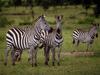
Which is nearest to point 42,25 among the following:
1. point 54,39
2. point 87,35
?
point 54,39

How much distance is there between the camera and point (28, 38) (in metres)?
17.2

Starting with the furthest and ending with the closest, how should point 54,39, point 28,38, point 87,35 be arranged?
point 87,35, point 54,39, point 28,38

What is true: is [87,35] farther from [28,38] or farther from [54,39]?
[28,38]

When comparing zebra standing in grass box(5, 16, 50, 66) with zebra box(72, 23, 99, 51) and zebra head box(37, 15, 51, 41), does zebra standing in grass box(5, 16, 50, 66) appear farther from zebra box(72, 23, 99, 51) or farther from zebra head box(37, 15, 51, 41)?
zebra box(72, 23, 99, 51)

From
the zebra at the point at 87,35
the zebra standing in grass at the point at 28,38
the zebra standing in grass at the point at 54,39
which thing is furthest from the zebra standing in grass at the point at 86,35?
the zebra standing in grass at the point at 28,38

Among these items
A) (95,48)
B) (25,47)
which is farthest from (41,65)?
(95,48)

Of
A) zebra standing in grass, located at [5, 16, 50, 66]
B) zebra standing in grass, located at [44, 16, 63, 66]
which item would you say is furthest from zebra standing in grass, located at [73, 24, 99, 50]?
zebra standing in grass, located at [5, 16, 50, 66]

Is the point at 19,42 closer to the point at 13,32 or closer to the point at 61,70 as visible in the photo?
the point at 13,32

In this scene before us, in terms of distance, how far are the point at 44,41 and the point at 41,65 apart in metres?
1.45

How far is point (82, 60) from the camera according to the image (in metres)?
19.0

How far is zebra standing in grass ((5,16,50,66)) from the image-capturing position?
17000 mm

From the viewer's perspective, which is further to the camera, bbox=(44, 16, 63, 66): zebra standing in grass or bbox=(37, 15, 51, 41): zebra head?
bbox=(44, 16, 63, 66): zebra standing in grass

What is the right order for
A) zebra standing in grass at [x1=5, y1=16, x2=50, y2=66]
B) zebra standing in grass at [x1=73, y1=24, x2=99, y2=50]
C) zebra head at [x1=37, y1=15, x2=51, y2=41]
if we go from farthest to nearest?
1. zebra standing in grass at [x1=73, y1=24, x2=99, y2=50]
2. zebra head at [x1=37, y1=15, x2=51, y2=41]
3. zebra standing in grass at [x1=5, y1=16, x2=50, y2=66]

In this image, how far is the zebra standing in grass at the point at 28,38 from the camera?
1700 centimetres
